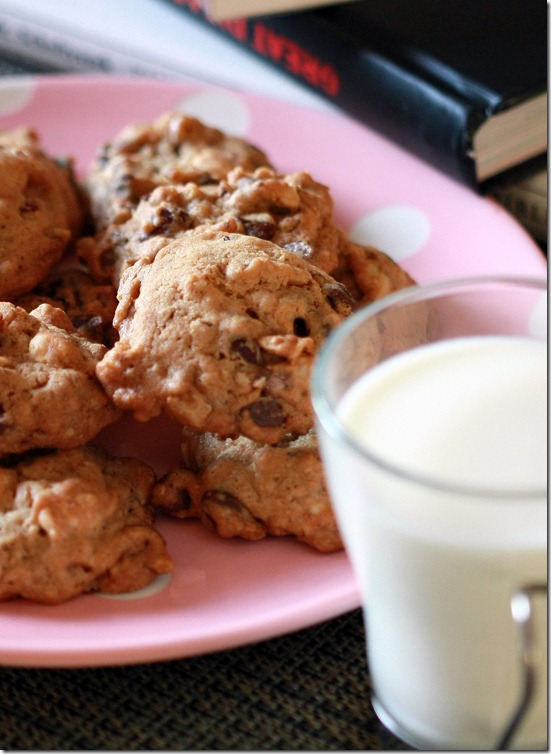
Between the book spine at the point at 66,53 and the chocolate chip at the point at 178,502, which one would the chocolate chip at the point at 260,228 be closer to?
the chocolate chip at the point at 178,502

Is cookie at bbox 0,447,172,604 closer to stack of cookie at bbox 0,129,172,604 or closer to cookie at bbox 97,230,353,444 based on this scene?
stack of cookie at bbox 0,129,172,604

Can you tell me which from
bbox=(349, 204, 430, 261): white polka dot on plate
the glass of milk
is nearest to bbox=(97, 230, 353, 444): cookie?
the glass of milk

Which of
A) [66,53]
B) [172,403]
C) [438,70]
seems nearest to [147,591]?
[172,403]

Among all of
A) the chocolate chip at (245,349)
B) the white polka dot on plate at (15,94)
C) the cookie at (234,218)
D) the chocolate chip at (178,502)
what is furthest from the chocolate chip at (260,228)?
the white polka dot on plate at (15,94)

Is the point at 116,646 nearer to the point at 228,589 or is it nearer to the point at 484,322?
the point at 228,589

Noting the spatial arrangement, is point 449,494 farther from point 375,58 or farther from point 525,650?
point 375,58

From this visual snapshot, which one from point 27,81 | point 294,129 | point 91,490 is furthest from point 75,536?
point 27,81
